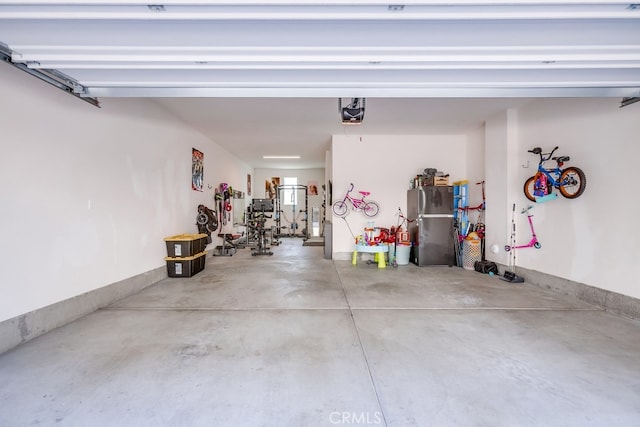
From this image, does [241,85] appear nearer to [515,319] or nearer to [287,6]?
[287,6]

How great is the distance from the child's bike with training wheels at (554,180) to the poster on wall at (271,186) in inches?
374

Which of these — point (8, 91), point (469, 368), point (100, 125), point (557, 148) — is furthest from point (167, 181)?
point (557, 148)

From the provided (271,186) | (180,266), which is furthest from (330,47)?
(271,186)

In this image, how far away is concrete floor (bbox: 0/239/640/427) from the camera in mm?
1601

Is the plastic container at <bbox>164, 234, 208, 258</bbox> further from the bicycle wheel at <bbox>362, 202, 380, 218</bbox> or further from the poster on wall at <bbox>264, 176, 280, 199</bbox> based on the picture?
the poster on wall at <bbox>264, 176, 280, 199</bbox>

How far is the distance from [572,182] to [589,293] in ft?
4.76

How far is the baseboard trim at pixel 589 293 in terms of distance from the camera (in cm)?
302

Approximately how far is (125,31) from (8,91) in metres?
1.50

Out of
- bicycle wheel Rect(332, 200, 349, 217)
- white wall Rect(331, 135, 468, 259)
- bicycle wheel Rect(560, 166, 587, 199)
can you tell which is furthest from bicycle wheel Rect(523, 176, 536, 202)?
bicycle wheel Rect(332, 200, 349, 217)

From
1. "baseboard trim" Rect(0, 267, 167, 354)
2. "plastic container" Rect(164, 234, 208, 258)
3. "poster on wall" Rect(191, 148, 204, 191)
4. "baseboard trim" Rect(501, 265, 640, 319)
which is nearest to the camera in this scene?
"baseboard trim" Rect(0, 267, 167, 354)

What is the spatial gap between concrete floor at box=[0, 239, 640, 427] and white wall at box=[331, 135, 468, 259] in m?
2.97

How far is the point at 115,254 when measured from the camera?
3551mm
